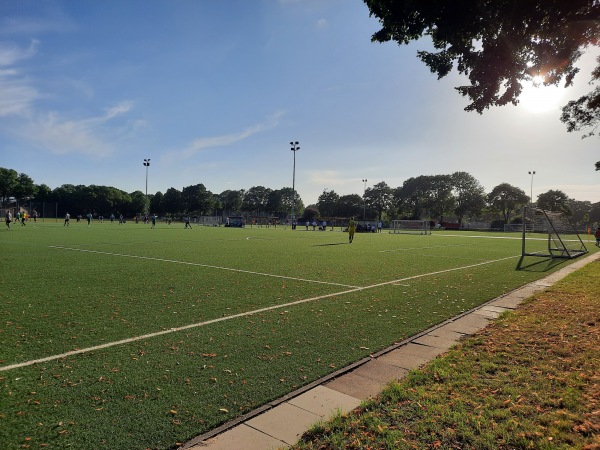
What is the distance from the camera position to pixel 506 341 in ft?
17.9

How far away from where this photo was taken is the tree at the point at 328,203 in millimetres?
128675

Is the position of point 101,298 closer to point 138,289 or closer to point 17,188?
point 138,289

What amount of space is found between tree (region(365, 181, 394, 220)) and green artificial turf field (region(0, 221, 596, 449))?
365ft

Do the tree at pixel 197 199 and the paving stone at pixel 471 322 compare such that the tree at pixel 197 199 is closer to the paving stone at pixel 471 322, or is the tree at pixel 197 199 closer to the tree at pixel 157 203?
the tree at pixel 157 203

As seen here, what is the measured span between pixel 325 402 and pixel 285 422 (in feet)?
1.73

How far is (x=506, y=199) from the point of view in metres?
94.4

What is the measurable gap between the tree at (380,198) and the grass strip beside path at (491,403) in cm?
11724

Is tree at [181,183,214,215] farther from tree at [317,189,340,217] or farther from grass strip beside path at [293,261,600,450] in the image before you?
grass strip beside path at [293,261,600,450]

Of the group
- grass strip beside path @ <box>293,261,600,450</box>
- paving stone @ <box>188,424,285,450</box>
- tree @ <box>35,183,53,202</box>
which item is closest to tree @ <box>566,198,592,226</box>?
grass strip beside path @ <box>293,261,600,450</box>

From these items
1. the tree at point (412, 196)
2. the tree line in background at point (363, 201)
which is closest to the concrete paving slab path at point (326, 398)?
the tree line in background at point (363, 201)

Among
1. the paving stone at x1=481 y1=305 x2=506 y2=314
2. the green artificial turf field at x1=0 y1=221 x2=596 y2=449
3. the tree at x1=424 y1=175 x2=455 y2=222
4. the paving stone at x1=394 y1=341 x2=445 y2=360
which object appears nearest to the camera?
the green artificial turf field at x1=0 y1=221 x2=596 y2=449

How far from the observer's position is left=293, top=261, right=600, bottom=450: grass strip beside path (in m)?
2.97

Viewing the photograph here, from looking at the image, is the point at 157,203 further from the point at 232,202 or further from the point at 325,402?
the point at 325,402

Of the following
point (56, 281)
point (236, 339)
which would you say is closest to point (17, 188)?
point (56, 281)
